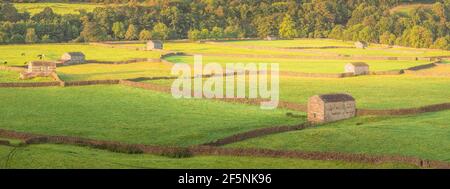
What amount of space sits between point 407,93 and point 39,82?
33185mm

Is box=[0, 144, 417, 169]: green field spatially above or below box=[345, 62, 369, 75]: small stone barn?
below

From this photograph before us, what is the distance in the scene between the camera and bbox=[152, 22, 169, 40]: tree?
486 ft

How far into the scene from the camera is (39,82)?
7369 centimetres

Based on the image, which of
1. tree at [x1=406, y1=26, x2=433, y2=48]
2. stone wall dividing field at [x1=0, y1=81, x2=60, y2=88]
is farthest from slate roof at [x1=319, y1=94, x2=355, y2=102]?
tree at [x1=406, y1=26, x2=433, y2=48]

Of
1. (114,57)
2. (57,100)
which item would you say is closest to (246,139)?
(57,100)

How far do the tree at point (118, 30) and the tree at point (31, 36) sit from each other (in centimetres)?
1748

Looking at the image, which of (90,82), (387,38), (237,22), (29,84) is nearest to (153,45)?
(237,22)

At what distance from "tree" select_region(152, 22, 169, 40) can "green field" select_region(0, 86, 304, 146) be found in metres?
78.2

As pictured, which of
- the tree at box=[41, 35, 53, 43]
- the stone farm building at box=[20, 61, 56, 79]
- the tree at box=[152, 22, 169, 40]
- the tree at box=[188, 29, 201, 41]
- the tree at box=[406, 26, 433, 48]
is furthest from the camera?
the tree at box=[188, 29, 201, 41]

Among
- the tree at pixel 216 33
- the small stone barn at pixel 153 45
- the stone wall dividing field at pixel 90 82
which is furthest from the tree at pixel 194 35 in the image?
the stone wall dividing field at pixel 90 82

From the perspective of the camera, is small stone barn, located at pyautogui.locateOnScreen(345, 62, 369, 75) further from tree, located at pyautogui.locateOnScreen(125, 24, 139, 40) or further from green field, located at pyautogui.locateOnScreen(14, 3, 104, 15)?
green field, located at pyautogui.locateOnScreen(14, 3, 104, 15)

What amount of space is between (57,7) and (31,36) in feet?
125

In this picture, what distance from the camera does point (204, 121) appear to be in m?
53.4

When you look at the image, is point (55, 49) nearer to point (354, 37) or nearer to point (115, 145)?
point (354, 37)
